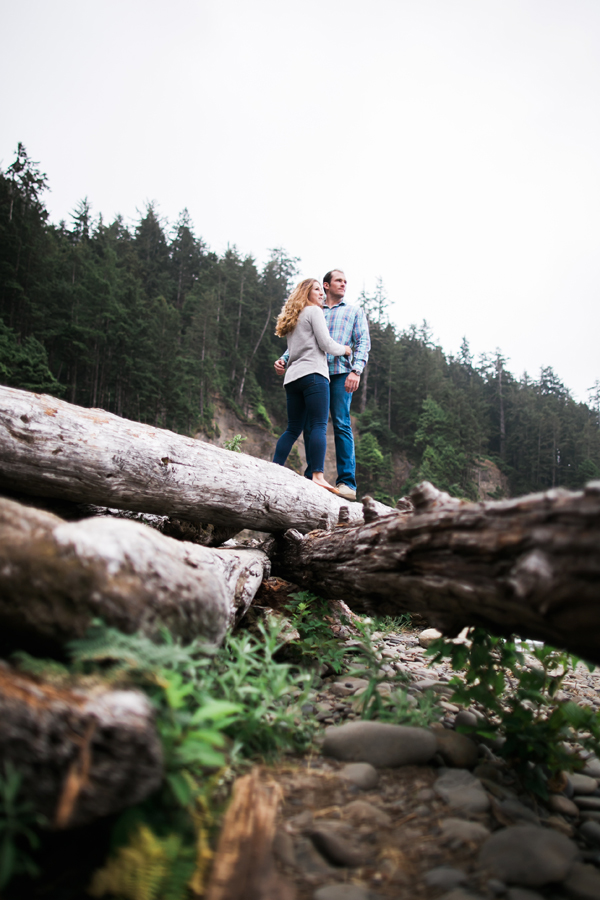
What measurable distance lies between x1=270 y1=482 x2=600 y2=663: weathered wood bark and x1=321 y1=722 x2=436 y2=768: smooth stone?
53 cm

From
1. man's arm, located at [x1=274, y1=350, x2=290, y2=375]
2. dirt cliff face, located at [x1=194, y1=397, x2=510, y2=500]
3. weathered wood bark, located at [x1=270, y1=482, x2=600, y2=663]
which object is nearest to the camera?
weathered wood bark, located at [x1=270, y1=482, x2=600, y2=663]

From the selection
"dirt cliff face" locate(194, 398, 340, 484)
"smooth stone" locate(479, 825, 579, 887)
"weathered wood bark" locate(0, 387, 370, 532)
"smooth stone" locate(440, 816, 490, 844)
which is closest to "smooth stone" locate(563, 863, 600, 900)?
"smooth stone" locate(479, 825, 579, 887)

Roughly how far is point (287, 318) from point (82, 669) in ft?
14.2

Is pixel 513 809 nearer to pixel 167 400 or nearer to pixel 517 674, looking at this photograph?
pixel 517 674

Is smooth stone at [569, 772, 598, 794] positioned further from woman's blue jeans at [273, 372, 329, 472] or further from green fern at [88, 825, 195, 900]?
woman's blue jeans at [273, 372, 329, 472]

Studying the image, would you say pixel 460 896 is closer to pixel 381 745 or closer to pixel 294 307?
pixel 381 745

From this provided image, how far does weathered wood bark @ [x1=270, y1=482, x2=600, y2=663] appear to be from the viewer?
1489mm

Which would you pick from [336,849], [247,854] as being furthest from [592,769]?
[247,854]

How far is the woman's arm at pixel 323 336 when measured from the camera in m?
4.89

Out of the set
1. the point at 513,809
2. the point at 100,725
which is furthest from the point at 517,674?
the point at 100,725

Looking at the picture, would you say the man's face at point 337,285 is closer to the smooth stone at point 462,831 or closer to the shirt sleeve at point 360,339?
the shirt sleeve at point 360,339

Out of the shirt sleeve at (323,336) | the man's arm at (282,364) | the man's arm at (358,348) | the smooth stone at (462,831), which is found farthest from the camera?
the man's arm at (358,348)

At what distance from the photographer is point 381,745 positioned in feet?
6.92

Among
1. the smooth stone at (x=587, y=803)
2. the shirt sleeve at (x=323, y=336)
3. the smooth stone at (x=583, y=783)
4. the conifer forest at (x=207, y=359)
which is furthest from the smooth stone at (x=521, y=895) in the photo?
the conifer forest at (x=207, y=359)
